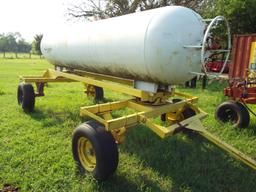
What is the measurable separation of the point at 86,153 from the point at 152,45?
5.68 ft

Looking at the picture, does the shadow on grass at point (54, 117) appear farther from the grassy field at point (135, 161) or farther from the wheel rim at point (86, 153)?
the wheel rim at point (86, 153)

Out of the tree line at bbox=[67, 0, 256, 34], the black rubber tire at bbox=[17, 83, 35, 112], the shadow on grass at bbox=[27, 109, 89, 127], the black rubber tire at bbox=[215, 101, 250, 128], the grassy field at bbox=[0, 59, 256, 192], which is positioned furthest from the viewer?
the tree line at bbox=[67, 0, 256, 34]

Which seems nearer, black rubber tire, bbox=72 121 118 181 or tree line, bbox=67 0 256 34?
black rubber tire, bbox=72 121 118 181

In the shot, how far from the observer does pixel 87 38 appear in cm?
480

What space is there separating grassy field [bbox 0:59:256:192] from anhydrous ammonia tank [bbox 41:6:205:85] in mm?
1206

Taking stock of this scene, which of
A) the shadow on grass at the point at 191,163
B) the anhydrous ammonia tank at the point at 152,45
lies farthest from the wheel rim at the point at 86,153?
the anhydrous ammonia tank at the point at 152,45

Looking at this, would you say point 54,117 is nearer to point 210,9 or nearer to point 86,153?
point 86,153

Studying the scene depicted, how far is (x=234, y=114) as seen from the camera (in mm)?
5859

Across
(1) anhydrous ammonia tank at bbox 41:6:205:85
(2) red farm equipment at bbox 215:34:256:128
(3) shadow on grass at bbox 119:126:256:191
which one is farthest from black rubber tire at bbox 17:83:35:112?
(2) red farm equipment at bbox 215:34:256:128

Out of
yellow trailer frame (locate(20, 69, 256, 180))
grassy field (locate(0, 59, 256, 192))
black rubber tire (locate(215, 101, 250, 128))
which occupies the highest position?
yellow trailer frame (locate(20, 69, 256, 180))

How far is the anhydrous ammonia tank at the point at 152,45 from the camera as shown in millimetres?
3480

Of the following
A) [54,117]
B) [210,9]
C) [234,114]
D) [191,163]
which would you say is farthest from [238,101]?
[210,9]

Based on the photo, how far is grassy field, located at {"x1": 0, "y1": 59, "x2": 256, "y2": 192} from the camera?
3537mm

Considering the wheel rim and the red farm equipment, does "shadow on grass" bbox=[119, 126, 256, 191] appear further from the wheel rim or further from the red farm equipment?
the red farm equipment
